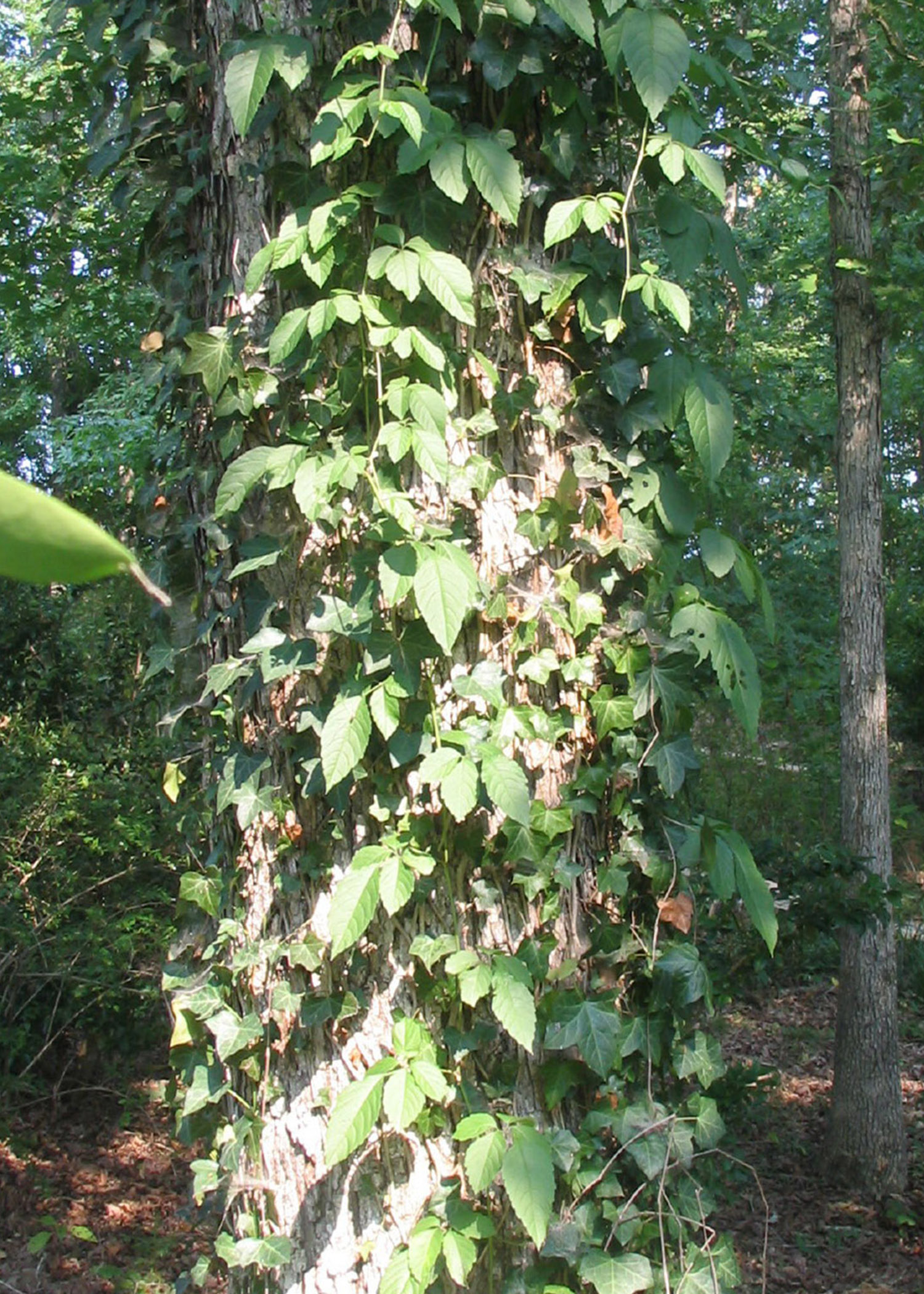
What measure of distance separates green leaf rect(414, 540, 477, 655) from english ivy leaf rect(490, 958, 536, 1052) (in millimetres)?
462

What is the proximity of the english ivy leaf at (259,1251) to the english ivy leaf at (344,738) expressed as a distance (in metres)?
0.70

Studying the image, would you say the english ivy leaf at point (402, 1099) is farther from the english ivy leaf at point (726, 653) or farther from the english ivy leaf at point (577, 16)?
the english ivy leaf at point (577, 16)

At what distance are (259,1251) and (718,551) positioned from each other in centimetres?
127

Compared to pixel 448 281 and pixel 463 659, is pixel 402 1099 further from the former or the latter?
pixel 448 281

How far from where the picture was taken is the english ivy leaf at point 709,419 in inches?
69.2

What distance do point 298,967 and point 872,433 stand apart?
502 cm

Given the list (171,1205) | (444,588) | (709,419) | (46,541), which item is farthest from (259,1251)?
(171,1205)

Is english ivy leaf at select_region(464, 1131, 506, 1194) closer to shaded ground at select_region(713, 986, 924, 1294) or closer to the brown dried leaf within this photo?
the brown dried leaf

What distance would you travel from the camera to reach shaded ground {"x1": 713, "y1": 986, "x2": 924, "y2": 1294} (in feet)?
16.3

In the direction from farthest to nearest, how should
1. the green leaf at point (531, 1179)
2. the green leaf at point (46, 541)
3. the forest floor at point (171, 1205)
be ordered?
the forest floor at point (171, 1205) → the green leaf at point (531, 1179) → the green leaf at point (46, 541)

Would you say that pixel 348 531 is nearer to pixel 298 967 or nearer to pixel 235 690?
pixel 235 690

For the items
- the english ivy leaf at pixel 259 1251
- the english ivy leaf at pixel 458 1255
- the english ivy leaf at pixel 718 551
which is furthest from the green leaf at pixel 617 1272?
the english ivy leaf at pixel 718 551

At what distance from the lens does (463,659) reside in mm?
1784

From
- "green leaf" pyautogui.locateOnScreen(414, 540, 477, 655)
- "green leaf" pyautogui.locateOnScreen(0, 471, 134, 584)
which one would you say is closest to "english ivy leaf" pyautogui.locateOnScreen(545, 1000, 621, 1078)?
"green leaf" pyautogui.locateOnScreen(414, 540, 477, 655)
